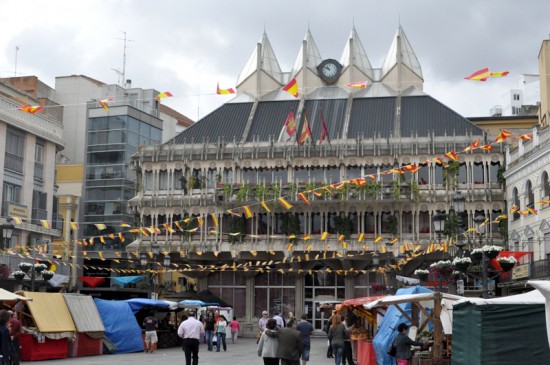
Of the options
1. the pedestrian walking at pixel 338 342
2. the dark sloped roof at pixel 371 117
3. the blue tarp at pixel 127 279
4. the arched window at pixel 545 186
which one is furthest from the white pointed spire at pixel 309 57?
Answer: the pedestrian walking at pixel 338 342

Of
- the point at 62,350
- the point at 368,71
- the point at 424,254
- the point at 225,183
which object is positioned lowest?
the point at 62,350

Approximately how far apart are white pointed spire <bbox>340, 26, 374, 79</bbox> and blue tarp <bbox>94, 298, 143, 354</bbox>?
3587 centimetres

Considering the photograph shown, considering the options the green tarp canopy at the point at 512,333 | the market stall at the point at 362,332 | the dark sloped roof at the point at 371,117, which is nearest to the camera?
the green tarp canopy at the point at 512,333

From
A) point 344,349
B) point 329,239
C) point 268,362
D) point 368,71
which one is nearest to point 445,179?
point 329,239

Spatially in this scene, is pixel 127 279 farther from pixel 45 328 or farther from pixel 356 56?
pixel 45 328

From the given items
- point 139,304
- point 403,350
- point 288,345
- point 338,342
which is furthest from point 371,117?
point 288,345

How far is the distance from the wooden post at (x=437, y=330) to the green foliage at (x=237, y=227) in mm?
36377

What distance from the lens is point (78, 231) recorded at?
71938 millimetres

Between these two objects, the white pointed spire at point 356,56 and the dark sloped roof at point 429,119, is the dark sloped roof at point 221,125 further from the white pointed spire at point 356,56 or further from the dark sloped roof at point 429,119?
the dark sloped roof at point 429,119

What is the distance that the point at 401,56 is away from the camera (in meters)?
66.4

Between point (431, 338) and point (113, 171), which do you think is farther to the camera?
point (113, 171)

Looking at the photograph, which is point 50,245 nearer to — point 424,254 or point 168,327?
point 168,327

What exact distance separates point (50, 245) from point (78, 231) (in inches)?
556

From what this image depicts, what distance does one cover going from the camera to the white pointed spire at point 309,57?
220 feet
